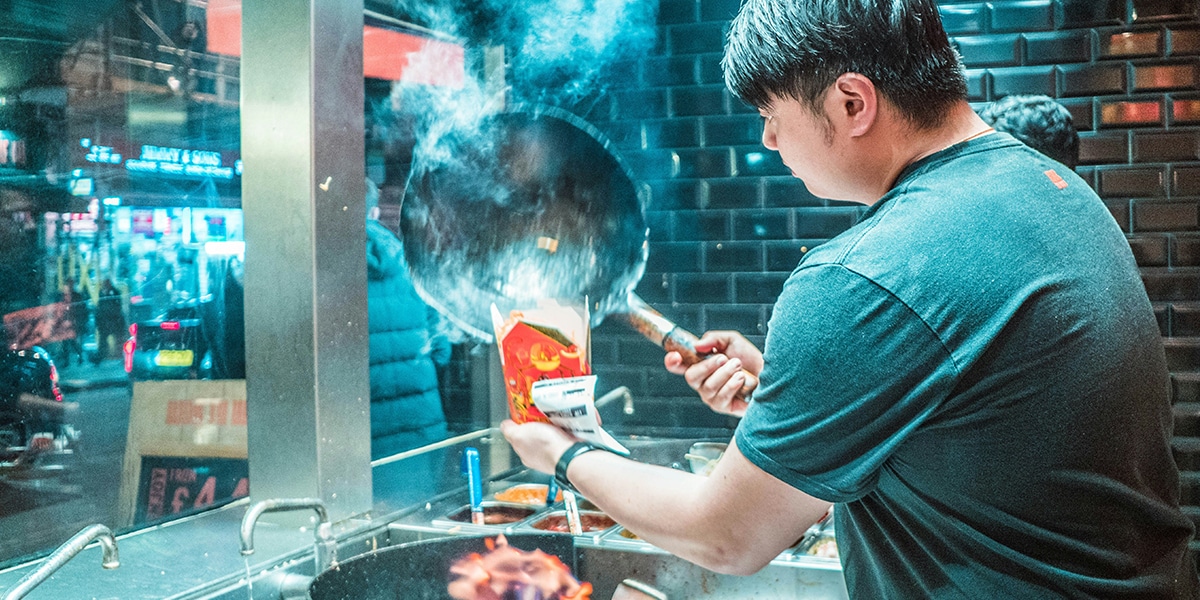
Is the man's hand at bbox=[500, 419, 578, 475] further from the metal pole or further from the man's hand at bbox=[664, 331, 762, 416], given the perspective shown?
the metal pole

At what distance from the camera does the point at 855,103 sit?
3.86ft

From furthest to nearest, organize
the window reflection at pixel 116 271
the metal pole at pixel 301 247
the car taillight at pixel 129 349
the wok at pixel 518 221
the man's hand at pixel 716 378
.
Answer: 1. the car taillight at pixel 129 349
2. the window reflection at pixel 116 271
3. the wok at pixel 518 221
4. the metal pole at pixel 301 247
5. the man's hand at pixel 716 378

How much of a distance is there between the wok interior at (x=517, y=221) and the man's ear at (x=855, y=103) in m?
1.13

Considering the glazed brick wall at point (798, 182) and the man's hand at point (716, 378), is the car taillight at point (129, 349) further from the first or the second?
the man's hand at point (716, 378)

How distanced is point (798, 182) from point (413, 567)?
2.69m

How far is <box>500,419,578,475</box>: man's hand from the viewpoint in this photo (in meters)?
1.44

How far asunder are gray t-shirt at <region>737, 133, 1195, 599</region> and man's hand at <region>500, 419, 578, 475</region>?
433 mm

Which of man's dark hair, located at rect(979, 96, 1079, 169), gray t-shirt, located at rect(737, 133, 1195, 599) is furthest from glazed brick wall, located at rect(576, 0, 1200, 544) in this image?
gray t-shirt, located at rect(737, 133, 1195, 599)

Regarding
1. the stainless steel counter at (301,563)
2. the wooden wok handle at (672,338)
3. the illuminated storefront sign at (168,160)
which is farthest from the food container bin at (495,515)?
the illuminated storefront sign at (168,160)

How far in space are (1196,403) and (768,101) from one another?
134 inches

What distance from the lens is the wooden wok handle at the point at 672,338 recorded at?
181cm

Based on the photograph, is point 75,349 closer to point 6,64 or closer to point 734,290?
point 6,64

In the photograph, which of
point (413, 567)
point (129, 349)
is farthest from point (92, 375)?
point (413, 567)

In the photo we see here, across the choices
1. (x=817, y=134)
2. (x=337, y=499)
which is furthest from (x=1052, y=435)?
(x=337, y=499)
